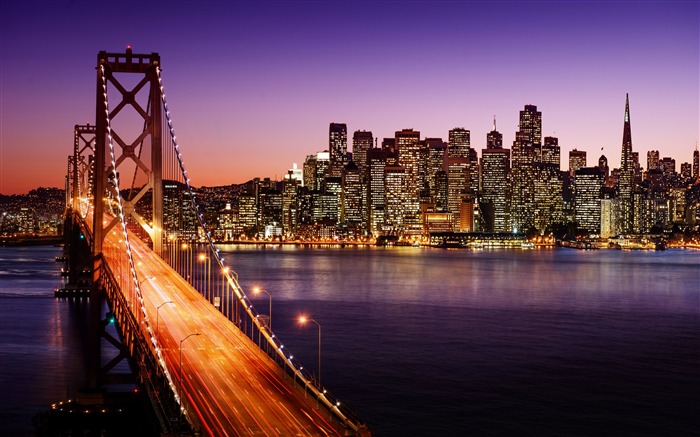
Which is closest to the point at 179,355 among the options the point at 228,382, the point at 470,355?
the point at 228,382

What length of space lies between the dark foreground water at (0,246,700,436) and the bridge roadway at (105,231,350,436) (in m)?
4.85

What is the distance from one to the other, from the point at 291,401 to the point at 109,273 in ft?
30.7

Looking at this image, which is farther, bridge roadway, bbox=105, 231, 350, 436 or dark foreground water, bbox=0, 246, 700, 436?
dark foreground water, bbox=0, 246, 700, 436

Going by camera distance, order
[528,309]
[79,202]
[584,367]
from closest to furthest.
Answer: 1. [584,367]
2. [528,309]
3. [79,202]

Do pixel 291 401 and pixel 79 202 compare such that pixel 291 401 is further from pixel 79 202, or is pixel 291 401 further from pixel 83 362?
pixel 79 202

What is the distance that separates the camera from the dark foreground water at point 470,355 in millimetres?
32344

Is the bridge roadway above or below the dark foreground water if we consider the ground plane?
above

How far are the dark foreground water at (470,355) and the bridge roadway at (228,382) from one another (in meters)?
4.85

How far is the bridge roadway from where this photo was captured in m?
21.6

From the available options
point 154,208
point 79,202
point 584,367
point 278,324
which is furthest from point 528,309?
point 79,202

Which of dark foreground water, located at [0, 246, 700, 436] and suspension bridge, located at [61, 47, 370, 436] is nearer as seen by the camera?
suspension bridge, located at [61, 47, 370, 436]

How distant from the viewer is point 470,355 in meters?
45.2

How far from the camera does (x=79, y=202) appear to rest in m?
87.4

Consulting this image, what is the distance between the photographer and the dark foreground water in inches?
1273
